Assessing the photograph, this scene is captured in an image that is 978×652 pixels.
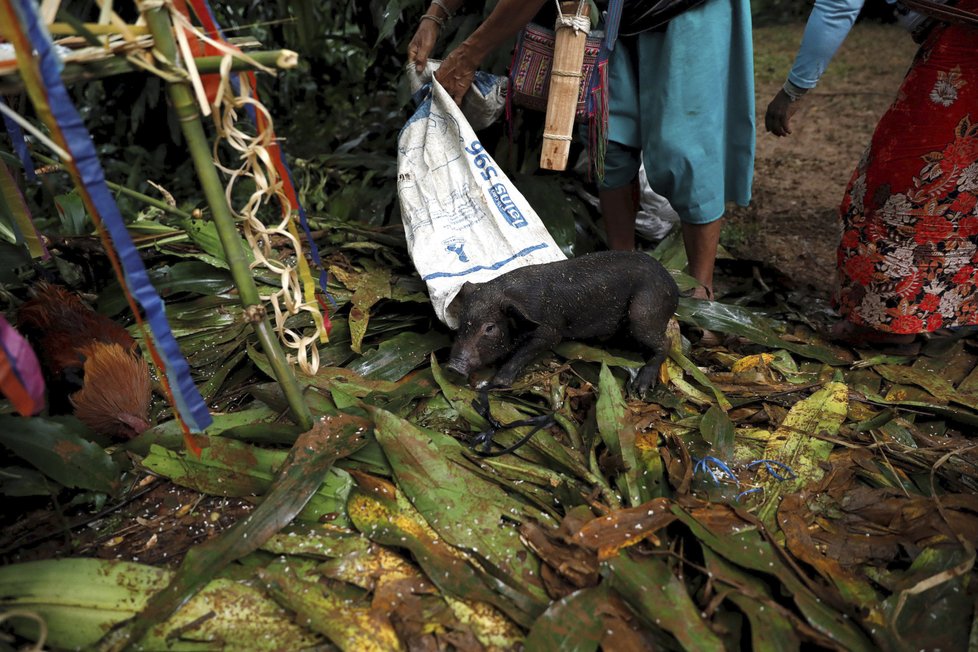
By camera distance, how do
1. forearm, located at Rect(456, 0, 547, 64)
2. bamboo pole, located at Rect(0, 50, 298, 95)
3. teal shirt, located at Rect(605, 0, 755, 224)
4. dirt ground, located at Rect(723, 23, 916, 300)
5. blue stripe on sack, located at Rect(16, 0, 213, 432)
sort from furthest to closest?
dirt ground, located at Rect(723, 23, 916, 300), teal shirt, located at Rect(605, 0, 755, 224), forearm, located at Rect(456, 0, 547, 64), bamboo pole, located at Rect(0, 50, 298, 95), blue stripe on sack, located at Rect(16, 0, 213, 432)

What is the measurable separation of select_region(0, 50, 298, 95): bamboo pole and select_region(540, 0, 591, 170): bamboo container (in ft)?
4.63

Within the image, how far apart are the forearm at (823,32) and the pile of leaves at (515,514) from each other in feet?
3.80

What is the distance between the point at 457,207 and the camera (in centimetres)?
288

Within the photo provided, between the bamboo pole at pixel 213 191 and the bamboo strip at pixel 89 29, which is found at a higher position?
the bamboo strip at pixel 89 29

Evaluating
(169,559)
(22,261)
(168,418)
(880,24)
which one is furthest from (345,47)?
(880,24)

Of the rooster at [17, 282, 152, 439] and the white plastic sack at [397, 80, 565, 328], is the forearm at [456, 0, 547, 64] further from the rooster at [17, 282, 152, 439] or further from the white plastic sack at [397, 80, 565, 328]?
the rooster at [17, 282, 152, 439]

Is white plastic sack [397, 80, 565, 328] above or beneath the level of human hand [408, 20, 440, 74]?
beneath

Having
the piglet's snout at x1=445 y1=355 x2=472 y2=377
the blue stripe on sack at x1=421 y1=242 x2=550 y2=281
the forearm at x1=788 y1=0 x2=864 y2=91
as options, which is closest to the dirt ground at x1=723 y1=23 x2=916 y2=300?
the forearm at x1=788 y1=0 x2=864 y2=91

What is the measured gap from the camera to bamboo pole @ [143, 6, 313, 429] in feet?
4.56

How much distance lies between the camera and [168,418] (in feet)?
7.49

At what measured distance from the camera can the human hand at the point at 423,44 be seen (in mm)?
2871

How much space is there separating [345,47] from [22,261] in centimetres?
415

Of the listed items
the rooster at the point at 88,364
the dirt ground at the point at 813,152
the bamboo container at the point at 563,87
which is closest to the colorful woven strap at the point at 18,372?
the rooster at the point at 88,364

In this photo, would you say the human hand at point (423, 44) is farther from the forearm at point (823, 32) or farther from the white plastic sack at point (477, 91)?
the forearm at point (823, 32)
